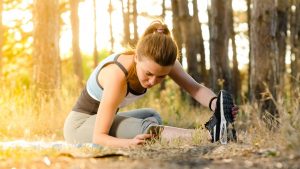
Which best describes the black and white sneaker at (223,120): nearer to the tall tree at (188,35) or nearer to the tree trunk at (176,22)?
the tall tree at (188,35)

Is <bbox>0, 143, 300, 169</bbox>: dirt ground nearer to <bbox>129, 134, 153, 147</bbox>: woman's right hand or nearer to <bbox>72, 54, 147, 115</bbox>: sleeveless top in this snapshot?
<bbox>129, 134, 153, 147</bbox>: woman's right hand

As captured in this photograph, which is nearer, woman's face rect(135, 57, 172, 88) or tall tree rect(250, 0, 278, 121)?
woman's face rect(135, 57, 172, 88)

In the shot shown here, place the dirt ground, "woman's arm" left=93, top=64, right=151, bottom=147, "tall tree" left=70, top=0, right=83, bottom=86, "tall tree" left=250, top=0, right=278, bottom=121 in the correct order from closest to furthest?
the dirt ground, "woman's arm" left=93, top=64, right=151, bottom=147, "tall tree" left=250, top=0, right=278, bottom=121, "tall tree" left=70, top=0, right=83, bottom=86

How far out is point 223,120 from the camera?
562 cm

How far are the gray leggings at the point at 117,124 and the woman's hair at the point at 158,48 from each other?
2.58ft

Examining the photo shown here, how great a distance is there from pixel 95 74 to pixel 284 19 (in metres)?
7.07

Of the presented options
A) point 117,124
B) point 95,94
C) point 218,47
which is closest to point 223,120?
point 117,124

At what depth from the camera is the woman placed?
18.6ft

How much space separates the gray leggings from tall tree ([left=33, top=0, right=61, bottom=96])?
161 inches

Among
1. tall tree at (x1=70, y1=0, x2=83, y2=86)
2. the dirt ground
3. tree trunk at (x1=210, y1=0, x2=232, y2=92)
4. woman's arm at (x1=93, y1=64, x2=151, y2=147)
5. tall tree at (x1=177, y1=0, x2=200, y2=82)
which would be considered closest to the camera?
the dirt ground

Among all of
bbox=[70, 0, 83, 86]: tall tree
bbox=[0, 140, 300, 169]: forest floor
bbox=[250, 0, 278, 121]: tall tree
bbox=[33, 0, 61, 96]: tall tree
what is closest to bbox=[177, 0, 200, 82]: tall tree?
bbox=[33, 0, 61, 96]: tall tree

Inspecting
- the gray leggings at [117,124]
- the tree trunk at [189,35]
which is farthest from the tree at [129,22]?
the gray leggings at [117,124]

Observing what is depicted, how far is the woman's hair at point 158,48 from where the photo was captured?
5.62 meters

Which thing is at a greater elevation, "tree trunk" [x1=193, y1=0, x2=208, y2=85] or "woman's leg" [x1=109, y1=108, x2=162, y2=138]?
"tree trunk" [x1=193, y1=0, x2=208, y2=85]
